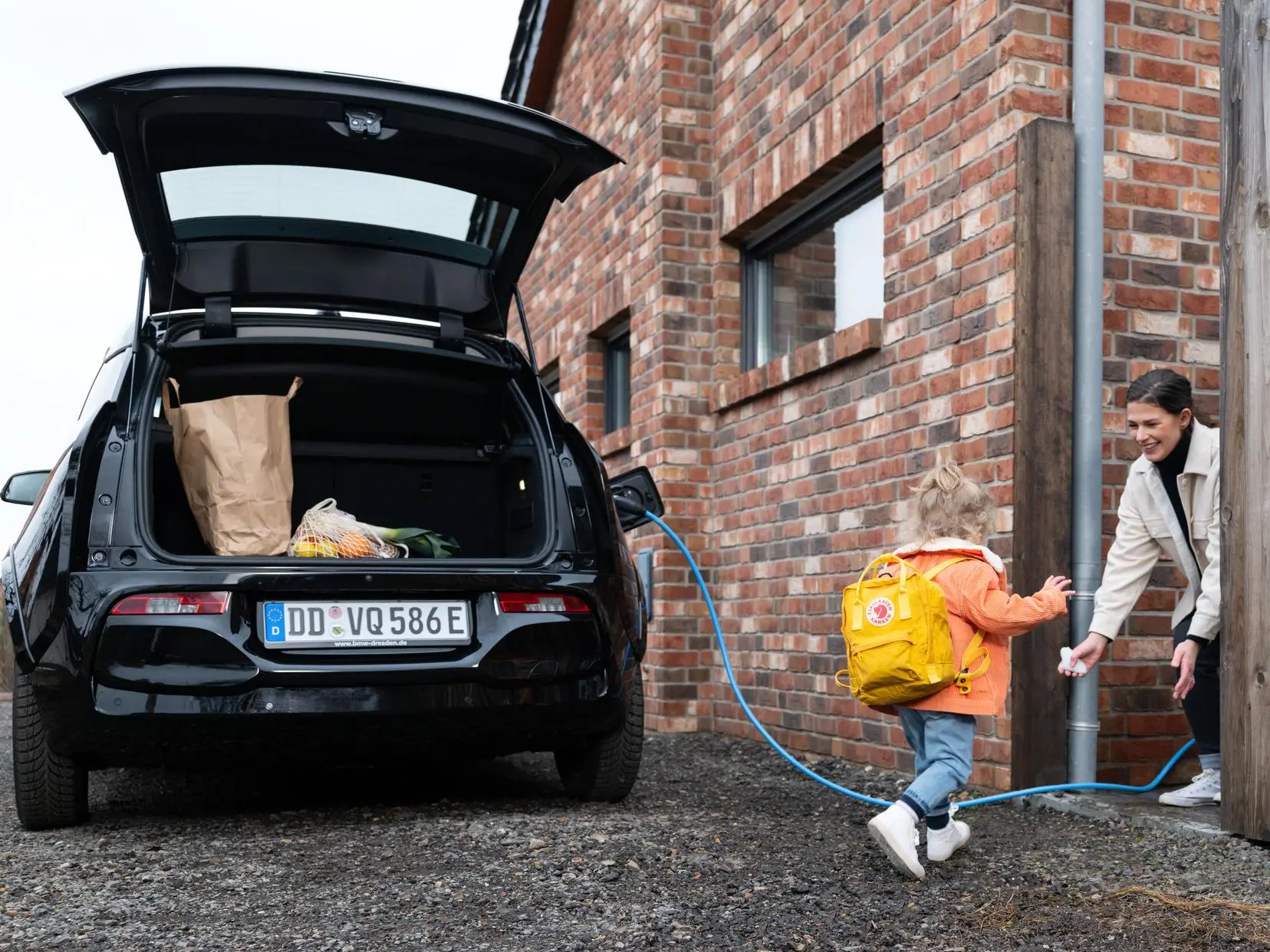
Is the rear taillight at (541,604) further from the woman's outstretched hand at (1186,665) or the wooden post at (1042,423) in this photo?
the woman's outstretched hand at (1186,665)

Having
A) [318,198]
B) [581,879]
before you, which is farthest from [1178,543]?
[318,198]

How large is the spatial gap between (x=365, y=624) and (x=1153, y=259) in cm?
293

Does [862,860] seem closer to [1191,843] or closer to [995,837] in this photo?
[995,837]

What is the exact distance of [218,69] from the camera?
A: 12.1ft

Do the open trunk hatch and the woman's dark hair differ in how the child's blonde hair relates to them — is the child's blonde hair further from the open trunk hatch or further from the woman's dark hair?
the open trunk hatch

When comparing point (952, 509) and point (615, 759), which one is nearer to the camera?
point (952, 509)

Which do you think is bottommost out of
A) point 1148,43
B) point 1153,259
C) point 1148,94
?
point 1153,259

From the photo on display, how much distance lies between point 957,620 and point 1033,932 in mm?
903

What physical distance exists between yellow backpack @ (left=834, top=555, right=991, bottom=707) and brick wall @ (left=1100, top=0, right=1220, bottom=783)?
1.35 metres

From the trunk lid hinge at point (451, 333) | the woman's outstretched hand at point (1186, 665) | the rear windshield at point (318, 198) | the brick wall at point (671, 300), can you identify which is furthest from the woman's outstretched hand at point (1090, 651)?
the brick wall at point (671, 300)

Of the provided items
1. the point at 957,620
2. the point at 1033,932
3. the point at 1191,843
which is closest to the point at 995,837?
the point at 1191,843

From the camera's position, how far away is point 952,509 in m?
3.50

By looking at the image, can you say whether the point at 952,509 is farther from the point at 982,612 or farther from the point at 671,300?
the point at 671,300

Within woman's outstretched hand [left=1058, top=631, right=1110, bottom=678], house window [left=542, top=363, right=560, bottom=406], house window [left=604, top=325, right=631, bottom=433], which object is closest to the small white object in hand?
woman's outstretched hand [left=1058, top=631, right=1110, bottom=678]
